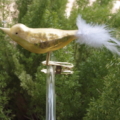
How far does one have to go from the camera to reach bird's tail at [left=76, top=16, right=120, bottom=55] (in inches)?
17.2

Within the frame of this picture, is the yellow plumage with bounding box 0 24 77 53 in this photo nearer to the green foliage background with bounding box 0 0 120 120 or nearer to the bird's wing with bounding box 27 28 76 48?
the bird's wing with bounding box 27 28 76 48

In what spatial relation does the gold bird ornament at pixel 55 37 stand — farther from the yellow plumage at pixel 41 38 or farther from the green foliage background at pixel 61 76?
the green foliage background at pixel 61 76

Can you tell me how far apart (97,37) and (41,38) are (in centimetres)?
10

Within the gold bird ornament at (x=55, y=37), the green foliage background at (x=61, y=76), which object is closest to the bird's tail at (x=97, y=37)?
the gold bird ornament at (x=55, y=37)

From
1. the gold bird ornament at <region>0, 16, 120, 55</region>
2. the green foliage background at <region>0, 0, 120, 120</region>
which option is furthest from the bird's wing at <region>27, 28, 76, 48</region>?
the green foliage background at <region>0, 0, 120, 120</region>

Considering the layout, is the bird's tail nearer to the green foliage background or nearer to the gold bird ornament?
the gold bird ornament

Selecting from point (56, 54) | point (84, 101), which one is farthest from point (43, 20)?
point (84, 101)

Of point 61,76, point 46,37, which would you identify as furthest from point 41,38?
point 61,76

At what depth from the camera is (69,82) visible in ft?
2.20

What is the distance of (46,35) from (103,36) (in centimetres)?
10

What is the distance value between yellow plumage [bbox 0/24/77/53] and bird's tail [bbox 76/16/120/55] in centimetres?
2

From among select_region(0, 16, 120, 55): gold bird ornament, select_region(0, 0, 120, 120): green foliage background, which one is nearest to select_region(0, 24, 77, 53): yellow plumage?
select_region(0, 16, 120, 55): gold bird ornament

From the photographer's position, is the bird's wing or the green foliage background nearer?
the bird's wing

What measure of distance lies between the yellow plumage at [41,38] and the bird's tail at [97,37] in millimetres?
18
